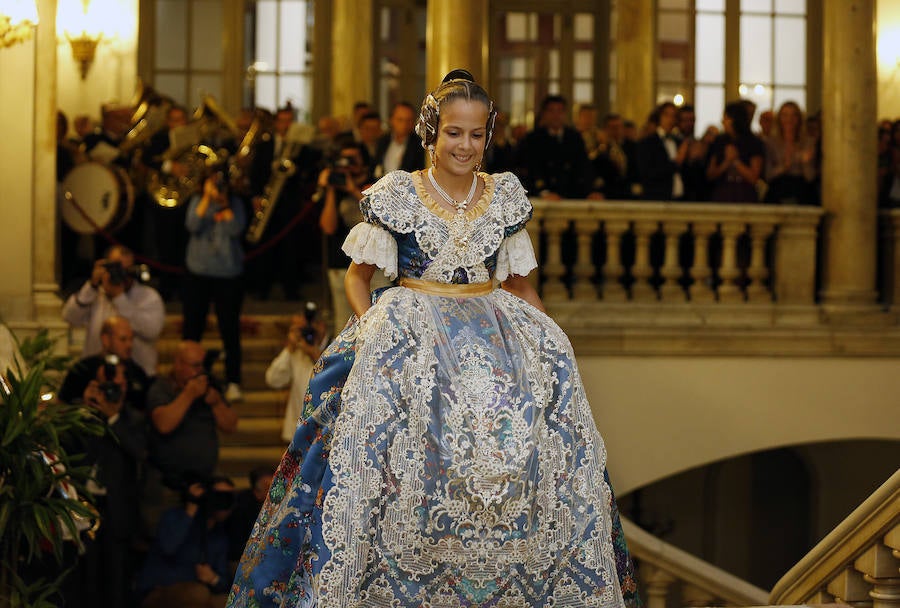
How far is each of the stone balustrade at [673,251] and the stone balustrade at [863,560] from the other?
351 cm

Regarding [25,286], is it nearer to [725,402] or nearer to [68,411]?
[68,411]

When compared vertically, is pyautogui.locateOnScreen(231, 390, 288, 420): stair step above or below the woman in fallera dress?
below

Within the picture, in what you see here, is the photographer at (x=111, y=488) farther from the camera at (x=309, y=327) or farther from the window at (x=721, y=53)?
the window at (x=721, y=53)

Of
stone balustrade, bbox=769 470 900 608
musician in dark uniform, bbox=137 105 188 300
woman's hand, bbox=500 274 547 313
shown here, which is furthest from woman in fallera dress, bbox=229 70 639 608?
musician in dark uniform, bbox=137 105 188 300

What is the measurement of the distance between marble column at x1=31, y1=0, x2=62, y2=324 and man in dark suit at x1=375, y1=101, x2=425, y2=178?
178cm

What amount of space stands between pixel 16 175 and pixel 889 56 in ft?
23.6

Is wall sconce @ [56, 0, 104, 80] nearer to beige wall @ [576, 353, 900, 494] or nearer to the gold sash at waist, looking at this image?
beige wall @ [576, 353, 900, 494]

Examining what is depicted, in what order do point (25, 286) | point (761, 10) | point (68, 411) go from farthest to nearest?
point (761, 10) → point (25, 286) → point (68, 411)

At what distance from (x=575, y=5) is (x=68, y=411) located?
9.70 m

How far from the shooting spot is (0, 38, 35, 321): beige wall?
865 cm

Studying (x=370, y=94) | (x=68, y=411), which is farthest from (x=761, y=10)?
(x=68, y=411)

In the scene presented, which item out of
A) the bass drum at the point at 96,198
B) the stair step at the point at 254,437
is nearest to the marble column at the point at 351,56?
the bass drum at the point at 96,198

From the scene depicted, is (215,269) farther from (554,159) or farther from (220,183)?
(554,159)

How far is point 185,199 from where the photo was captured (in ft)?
33.0
